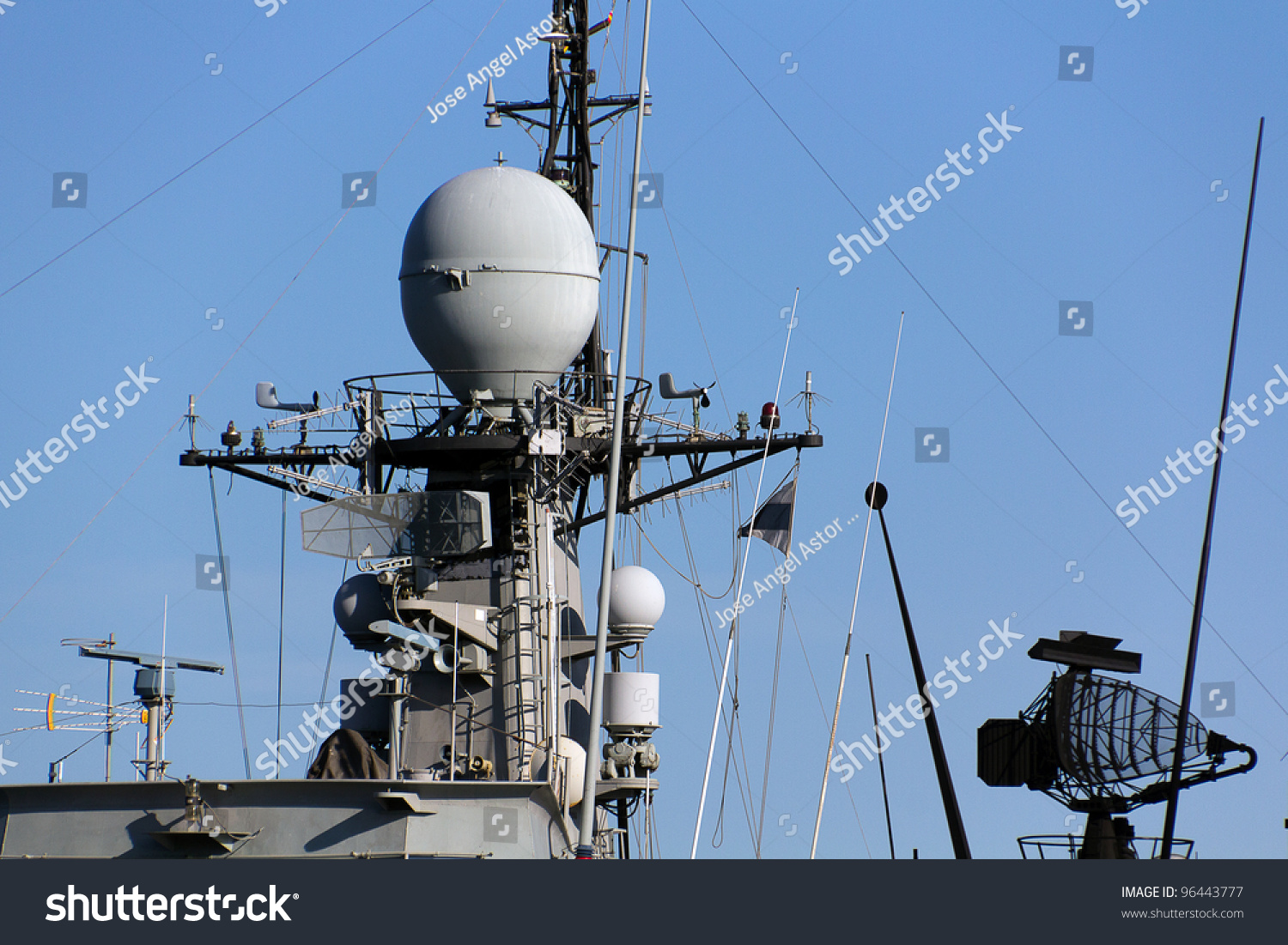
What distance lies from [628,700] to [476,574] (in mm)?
3445

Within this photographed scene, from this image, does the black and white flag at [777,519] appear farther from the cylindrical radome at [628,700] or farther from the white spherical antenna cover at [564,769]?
the white spherical antenna cover at [564,769]

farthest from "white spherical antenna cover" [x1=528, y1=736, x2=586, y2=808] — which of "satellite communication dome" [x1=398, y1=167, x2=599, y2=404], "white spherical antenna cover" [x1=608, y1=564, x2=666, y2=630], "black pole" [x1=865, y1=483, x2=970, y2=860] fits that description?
"black pole" [x1=865, y1=483, x2=970, y2=860]

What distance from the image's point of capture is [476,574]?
80.7ft

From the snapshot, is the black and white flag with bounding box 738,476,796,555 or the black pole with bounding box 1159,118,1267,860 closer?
the black pole with bounding box 1159,118,1267,860

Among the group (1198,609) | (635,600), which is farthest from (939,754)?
(635,600)

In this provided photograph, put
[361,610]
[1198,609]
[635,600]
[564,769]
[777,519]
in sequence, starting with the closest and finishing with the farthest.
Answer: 1. [1198,609]
2. [564,769]
3. [361,610]
4. [777,519]
5. [635,600]

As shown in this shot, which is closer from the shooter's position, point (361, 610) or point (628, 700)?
point (361, 610)

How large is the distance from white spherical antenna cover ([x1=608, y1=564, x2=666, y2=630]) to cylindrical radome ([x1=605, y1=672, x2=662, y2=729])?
1044 mm

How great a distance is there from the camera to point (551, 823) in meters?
20.6

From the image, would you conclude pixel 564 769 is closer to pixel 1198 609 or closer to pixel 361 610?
pixel 361 610

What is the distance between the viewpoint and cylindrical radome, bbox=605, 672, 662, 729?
2622 centimetres

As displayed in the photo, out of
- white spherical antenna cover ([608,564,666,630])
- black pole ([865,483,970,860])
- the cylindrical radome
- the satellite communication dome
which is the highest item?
the satellite communication dome

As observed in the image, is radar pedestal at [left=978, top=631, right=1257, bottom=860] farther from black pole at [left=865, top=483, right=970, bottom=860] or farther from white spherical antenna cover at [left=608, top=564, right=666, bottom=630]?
white spherical antenna cover at [left=608, top=564, right=666, bottom=630]
